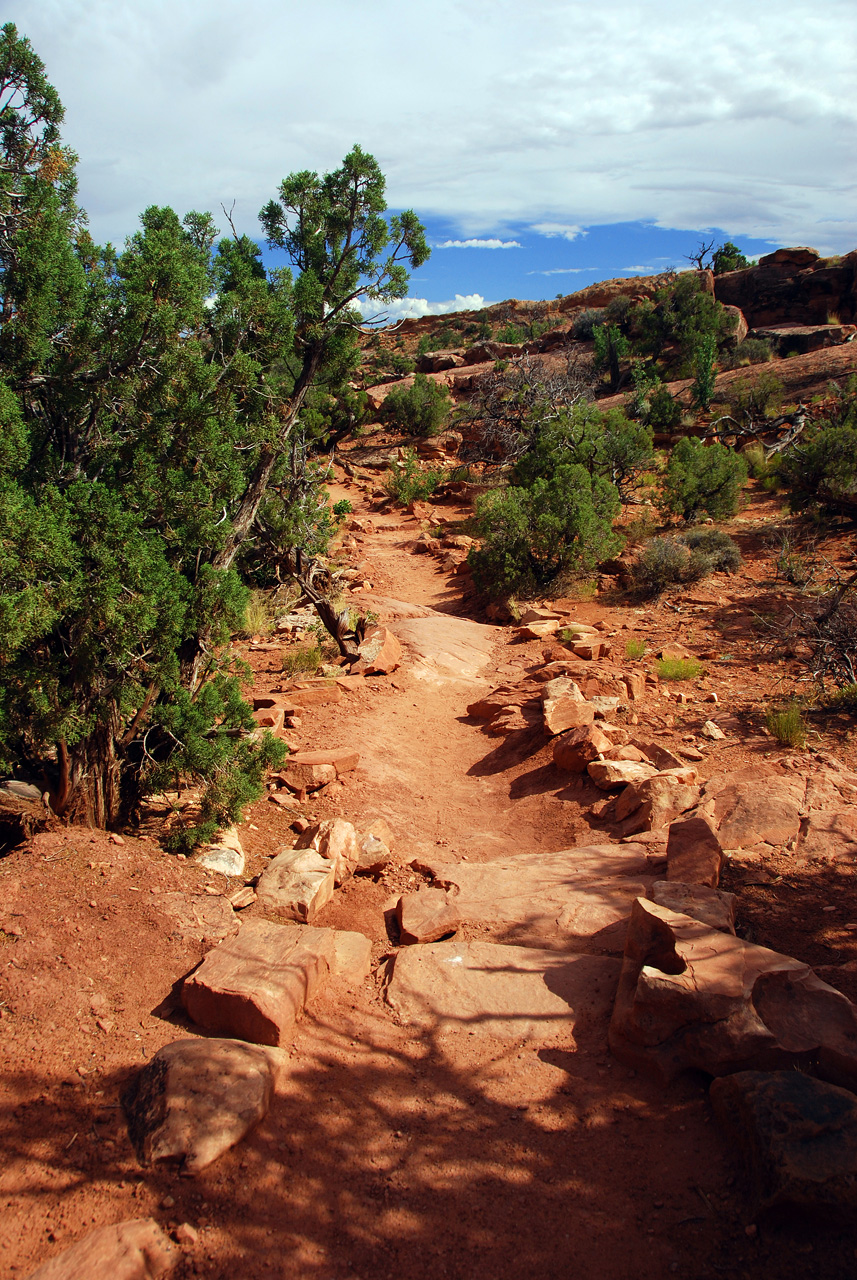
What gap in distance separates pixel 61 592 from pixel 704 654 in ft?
23.2

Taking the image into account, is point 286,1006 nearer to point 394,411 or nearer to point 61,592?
point 61,592

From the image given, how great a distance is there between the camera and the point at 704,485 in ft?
45.6

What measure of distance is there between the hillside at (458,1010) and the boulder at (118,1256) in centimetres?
1

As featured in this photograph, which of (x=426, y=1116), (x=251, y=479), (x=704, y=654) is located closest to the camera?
(x=426, y=1116)

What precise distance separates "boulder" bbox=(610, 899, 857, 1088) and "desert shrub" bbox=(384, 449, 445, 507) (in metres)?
16.5

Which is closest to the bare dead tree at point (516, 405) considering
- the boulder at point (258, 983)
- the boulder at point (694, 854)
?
the boulder at point (694, 854)

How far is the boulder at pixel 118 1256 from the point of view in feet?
6.68

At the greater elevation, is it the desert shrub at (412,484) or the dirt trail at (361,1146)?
the desert shrub at (412,484)

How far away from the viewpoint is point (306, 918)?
13.5 ft

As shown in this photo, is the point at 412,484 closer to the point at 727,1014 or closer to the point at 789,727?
the point at 789,727

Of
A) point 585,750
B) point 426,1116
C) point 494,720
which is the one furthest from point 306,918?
point 494,720

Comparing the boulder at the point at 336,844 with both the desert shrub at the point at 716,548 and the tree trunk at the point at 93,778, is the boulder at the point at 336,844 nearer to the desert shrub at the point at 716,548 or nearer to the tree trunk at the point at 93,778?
the tree trunk at the point at 93,778

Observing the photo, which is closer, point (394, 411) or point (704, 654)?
point (704, 654)

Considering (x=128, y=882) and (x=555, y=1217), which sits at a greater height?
(x=128, y=882)
